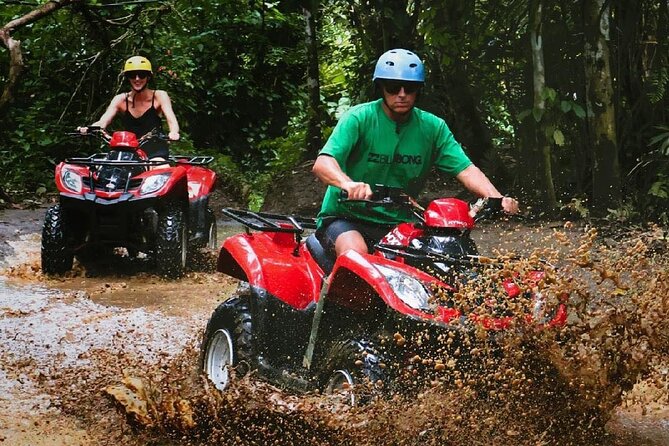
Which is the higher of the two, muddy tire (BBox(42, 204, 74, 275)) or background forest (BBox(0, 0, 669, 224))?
background forest (BBox(0, 0, 669, 224))

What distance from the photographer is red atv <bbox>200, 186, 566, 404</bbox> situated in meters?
4.05

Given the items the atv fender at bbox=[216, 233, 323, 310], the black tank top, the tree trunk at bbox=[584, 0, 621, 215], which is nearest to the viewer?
the atv fender at bbox=[216, 233, 323, 310]

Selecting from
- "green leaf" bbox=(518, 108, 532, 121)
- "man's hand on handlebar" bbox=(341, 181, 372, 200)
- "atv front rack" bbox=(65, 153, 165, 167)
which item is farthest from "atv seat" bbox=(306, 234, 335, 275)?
"green leaf" bbox=(518, 108, 532, 121)

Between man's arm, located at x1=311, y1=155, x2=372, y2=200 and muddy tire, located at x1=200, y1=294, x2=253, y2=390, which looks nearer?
man's arm, located at x1=311, y1=155, x2=372, y2=200

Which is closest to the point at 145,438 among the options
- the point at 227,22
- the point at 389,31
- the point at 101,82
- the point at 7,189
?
the point at 389,31

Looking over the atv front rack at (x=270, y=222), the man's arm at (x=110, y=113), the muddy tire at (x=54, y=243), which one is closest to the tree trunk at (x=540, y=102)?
the man's arm at (x=110, y=113)

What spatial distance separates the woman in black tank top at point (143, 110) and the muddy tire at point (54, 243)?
1.39m

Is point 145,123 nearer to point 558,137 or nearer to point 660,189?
point 558,137

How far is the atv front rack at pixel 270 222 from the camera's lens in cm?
509

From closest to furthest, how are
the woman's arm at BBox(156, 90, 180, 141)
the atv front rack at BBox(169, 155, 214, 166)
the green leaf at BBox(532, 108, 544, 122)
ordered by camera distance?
1. the atv front rack at BBox(169, 155, 214, 166)
2. the green leaf at BBox(532, 108, 544, 122)
3. the woman's arm at BBox(156, 90, 180, 141)

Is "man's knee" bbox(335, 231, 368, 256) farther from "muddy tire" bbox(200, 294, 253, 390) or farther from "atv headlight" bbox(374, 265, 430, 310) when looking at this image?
"muddy tire" bbox(200, 294, 253, 390)

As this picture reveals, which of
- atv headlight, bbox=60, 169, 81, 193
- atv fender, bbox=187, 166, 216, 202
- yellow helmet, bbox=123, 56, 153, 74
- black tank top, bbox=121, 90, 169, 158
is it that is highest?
yellow helmet, bbox=123, 56, 153, 74

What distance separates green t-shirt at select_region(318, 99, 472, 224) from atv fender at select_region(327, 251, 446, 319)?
0.46 metres

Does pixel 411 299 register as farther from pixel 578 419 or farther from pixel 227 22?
pixel 227 22
